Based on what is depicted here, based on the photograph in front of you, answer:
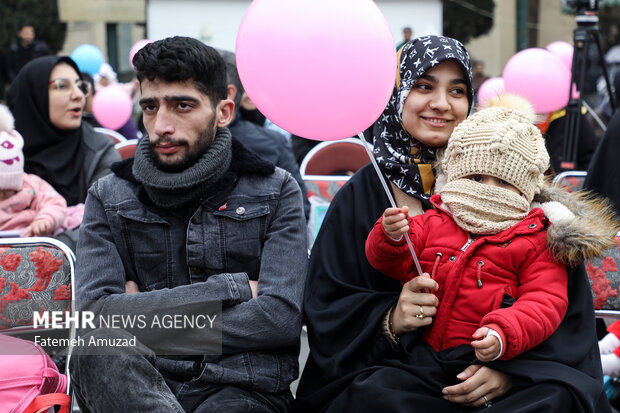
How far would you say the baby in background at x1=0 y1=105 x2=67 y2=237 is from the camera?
3753 millimetres

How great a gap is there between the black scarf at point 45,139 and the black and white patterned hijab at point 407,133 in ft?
7.40

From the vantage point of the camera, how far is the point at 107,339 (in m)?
2.19

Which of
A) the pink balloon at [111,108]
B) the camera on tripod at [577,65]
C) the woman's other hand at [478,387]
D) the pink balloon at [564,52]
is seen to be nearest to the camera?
the woman's other hand at [478,387]

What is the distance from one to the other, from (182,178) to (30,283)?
73 cm

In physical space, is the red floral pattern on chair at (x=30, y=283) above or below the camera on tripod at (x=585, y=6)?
below

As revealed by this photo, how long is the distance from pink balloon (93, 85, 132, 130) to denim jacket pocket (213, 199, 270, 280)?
4370mm

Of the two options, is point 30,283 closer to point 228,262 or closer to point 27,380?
point 27,380

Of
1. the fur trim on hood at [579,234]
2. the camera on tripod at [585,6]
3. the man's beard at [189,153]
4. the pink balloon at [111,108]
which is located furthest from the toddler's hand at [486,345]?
the pink balloon at [111,108]

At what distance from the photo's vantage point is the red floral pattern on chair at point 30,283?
2.79 meters

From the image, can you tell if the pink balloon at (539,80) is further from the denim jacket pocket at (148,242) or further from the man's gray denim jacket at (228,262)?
the denim jacket pocket at (148,242)

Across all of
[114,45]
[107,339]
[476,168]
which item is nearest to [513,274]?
[476,168]

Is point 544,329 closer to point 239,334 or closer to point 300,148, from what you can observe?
point 239,334

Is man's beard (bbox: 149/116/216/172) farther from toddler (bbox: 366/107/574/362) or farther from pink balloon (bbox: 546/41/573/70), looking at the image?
pink balloon (bbox: 546/41/573/70)

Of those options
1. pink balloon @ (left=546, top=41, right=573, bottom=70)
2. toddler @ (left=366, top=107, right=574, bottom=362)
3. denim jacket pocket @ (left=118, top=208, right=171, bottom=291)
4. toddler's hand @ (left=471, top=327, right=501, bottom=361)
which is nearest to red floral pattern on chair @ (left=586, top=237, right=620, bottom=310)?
toddler @ (left=366, top=107, right=574, bottom=362)
